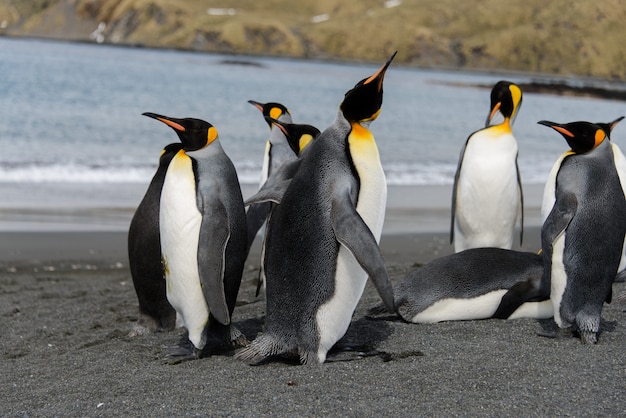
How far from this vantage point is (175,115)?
24.2 m

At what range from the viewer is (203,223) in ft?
13.7

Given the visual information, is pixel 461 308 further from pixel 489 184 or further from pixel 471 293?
pixel 489 184

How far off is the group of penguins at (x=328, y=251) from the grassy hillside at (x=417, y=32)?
4145 inches

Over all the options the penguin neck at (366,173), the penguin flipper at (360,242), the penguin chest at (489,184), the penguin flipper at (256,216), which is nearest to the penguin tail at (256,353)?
the penguin flipper at (360,242)

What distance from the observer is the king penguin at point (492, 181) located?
6383mm

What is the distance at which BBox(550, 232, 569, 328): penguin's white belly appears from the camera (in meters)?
4.57

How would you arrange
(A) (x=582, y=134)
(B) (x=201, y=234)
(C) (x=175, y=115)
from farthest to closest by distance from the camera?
(C) (x=175, y=115) < (A) (x=582, y=134) < (B) (x=201, y=234)

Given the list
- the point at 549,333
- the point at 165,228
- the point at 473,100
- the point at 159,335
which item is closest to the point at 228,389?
the point at 165,228

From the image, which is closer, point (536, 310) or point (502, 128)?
point (536, 310)

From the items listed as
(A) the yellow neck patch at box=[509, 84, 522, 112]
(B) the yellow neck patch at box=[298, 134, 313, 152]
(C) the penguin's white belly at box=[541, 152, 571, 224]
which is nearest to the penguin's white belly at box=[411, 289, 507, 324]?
(C) the penguin's white belly at box=[541, 152, 571, 224]

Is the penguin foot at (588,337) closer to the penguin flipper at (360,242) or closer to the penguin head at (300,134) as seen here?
the penguin flipper at (360,242)

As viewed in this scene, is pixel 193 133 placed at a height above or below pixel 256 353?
above

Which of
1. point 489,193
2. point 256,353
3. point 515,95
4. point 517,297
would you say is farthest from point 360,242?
point 515,95

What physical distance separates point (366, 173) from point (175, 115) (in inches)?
819
